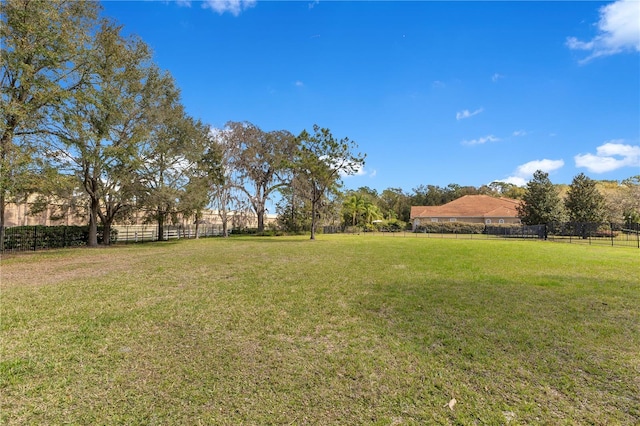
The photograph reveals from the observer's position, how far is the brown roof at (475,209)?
1628 inches

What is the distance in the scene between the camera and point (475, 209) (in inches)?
1713

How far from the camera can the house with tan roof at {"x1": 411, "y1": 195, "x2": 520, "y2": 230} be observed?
134ft

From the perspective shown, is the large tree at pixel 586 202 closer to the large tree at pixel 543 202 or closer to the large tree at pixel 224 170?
the large tree at pixel 543 202

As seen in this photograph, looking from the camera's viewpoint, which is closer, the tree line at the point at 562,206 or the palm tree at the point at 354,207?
the tree line at the point at 562,206

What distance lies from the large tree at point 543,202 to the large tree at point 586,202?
1.66 meters

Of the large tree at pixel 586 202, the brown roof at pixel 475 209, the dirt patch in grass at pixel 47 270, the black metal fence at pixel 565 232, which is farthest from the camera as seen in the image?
the brown roof at pixel 475 209

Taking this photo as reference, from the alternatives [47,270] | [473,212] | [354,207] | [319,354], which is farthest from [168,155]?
[473,212]

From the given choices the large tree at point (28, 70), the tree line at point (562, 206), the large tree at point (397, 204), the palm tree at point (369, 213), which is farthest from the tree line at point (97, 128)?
the large tree at point (397, 204)

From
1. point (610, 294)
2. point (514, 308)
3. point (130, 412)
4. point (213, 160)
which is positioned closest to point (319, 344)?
point (130, 412)

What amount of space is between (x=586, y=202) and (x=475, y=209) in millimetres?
13832

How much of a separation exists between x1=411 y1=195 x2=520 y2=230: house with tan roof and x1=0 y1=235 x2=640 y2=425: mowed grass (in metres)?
38.4

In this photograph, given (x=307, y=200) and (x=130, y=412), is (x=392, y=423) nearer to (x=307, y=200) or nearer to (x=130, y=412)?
(x=130, y=412)

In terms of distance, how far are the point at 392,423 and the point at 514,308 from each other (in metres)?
3.77

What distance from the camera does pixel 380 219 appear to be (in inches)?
1768
